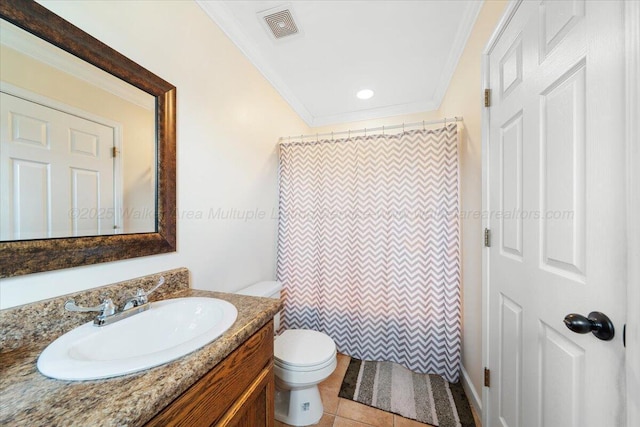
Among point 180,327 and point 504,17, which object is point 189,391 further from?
→ point 504,17

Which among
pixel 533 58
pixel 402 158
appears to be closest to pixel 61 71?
pixel 533 58

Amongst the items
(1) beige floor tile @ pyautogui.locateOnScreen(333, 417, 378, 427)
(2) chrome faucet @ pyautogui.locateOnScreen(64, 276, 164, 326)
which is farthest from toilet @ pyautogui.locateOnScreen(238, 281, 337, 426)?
(2) chrome faucet @ pyautogui.locateOnScreen(64, 276, 164, 326)

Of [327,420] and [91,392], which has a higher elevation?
[91,392]

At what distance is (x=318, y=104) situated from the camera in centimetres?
Answer: 249

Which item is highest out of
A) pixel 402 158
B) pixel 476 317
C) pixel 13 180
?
pixel 402 158

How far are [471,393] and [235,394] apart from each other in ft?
4.94

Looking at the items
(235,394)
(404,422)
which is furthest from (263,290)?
(404,422)

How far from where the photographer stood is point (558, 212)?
728 millimetres

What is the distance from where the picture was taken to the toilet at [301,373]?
1.24 m

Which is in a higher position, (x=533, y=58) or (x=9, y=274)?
(x=533, y=58)

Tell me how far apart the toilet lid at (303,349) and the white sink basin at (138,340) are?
0.61 m

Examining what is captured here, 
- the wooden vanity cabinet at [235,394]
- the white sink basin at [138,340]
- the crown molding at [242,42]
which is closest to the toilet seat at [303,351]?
the wooden vanity cabinet at [235,394]

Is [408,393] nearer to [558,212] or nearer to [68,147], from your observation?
[558,212]

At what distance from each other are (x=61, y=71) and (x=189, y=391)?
1.06 metres
